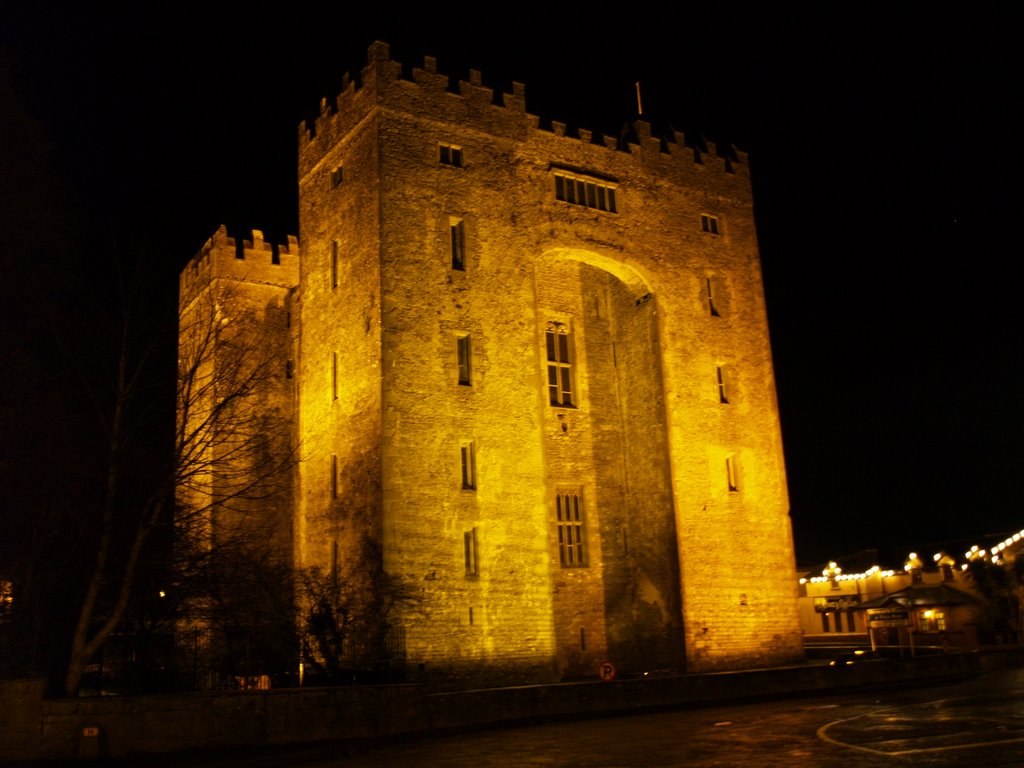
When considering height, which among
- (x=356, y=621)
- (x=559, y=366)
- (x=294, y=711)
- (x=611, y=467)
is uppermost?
(x=559, y=366)

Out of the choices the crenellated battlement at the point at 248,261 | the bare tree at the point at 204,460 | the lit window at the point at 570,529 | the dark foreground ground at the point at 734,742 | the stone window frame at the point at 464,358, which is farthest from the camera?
the crenellated battlement at the point at 248,261

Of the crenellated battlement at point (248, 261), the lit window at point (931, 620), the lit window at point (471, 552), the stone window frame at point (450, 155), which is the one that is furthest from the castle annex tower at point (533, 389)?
the lit window at point (931, 620)

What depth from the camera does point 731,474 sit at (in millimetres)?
33062

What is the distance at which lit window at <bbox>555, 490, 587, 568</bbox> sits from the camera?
31156 mm

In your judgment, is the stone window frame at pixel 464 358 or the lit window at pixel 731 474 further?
the lit window at pixel 731 474

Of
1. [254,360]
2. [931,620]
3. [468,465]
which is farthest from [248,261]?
[931,620]

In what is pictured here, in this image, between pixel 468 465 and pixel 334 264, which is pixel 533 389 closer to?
pixel 468 465

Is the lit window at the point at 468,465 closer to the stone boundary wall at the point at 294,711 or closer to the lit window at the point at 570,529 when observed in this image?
the lit window at the point at 570,529

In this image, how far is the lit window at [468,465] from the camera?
27.7 m

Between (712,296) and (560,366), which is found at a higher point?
(712,296)

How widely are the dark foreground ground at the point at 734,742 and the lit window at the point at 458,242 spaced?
44.5ft

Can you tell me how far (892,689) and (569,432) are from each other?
12.0 m

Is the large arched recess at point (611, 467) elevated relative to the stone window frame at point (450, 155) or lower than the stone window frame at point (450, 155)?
lower

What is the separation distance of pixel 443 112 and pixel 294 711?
60.9 feet
